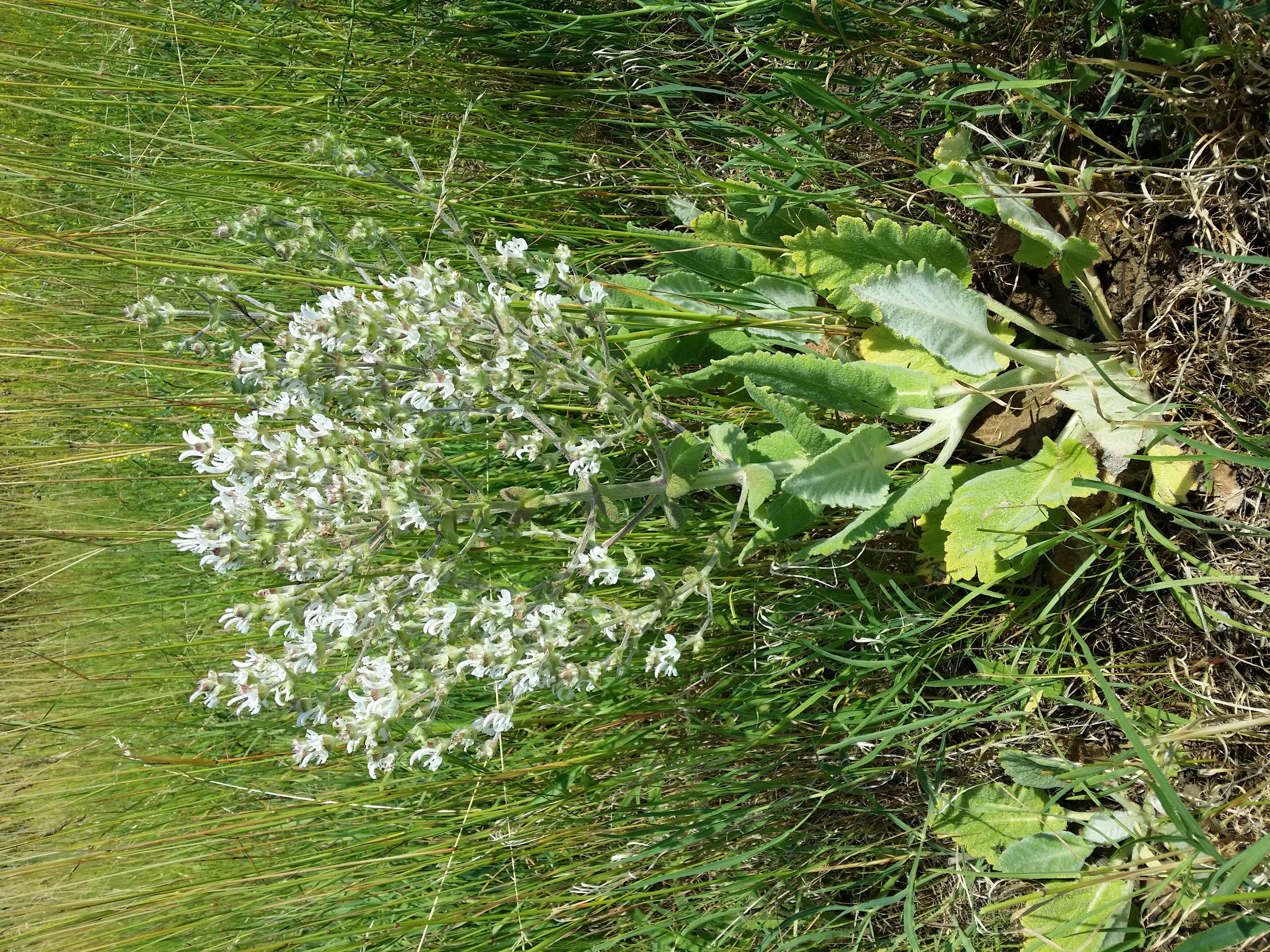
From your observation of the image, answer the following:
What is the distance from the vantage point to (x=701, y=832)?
258 centimetres

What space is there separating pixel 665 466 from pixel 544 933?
5.41 ft

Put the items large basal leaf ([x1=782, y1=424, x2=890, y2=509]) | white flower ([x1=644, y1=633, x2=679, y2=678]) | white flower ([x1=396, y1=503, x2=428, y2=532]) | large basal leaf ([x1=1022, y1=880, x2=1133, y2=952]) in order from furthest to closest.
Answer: large basal leaf ([x1=1022, y1=880, x2=1133, y2=952]), large basal leaf ([x1=782, y1=424, x2=890, y2=509]), white flower ([x1=644, y1=633, x2=679, y2=678]), white flower ([x1=396, y1=503, x2=428, y2=532])

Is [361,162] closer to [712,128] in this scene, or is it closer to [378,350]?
[378,350]

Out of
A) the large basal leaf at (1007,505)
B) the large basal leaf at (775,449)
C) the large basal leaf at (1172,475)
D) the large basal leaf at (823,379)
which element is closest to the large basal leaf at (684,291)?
the large basal leaf at (823,379)

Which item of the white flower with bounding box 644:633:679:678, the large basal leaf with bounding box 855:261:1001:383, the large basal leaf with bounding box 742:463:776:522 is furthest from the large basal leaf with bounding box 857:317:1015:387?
the white flower with bounding box 644:633:679:678

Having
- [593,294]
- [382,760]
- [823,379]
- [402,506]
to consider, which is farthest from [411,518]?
[823,379]

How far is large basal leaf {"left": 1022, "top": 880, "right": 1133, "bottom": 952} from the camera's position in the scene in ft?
7.38

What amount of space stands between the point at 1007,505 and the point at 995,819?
0.95 meters

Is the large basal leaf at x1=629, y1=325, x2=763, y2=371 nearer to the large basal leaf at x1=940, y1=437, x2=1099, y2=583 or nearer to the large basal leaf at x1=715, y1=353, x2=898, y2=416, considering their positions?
the large basal leaf at x1=715, y1=353, x2=898, y2=416

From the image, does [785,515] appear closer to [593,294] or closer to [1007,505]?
[1007,505]

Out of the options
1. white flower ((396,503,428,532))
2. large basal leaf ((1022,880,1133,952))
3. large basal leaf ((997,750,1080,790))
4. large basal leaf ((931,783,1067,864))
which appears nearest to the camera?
white flower ((396,503,428,532))

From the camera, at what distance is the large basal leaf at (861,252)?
2.23m

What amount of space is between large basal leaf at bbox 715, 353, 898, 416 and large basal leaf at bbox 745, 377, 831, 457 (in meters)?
0.04

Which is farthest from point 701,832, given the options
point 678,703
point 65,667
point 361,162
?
point 65,667
